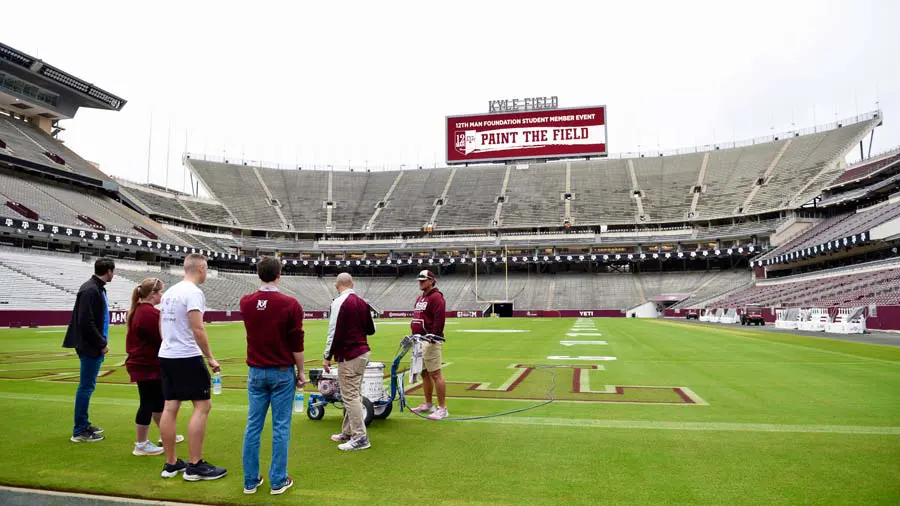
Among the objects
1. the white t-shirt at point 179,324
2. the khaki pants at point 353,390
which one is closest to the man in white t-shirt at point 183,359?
the white t-shirt at point 179,324

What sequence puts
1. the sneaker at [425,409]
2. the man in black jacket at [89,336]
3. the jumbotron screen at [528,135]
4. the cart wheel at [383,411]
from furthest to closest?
the jumbotron screen at [528,135]
the sneaker at [425,409]
the cart wheel at [383,411]
the man in black jacket at [89,336]

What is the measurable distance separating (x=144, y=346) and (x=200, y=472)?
175 centimetres

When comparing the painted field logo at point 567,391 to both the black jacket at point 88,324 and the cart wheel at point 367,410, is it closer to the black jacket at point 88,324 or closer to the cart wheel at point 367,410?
the cart wheel at point 367,410

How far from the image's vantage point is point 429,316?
8117 millimetres

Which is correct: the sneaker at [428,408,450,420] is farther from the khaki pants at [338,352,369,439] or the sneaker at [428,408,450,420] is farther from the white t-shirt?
the white t-shirt

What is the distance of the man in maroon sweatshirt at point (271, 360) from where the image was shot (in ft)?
16.3

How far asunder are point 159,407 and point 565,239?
72435mm

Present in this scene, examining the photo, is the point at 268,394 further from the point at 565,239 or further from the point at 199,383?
the point at 565,239

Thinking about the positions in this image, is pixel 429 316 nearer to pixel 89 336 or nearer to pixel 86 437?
pixel 89 336

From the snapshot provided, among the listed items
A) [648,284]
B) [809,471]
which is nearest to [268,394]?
[809,471]

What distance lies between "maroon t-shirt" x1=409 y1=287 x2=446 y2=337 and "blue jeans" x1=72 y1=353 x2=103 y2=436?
162 inches

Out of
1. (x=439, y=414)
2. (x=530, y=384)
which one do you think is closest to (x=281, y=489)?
(x=439, y=414)

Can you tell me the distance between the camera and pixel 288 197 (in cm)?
8606

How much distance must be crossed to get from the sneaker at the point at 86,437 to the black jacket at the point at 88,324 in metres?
0.96
